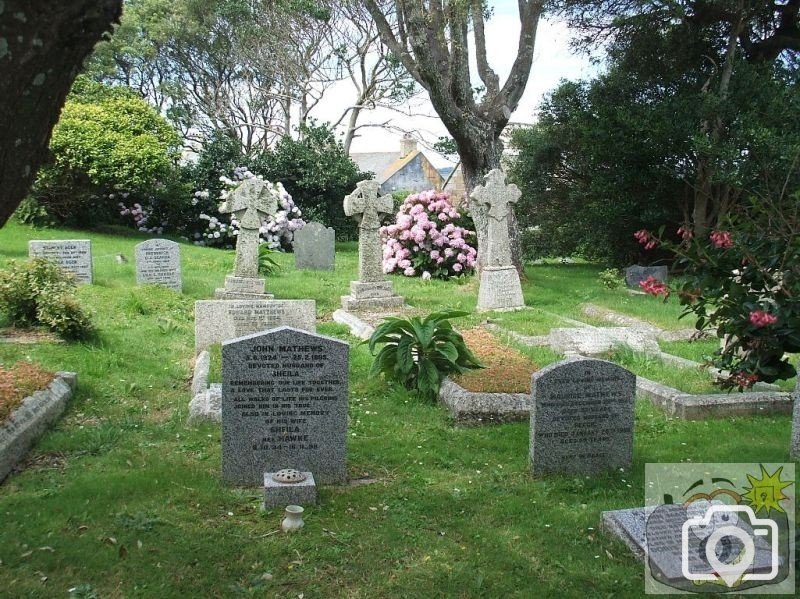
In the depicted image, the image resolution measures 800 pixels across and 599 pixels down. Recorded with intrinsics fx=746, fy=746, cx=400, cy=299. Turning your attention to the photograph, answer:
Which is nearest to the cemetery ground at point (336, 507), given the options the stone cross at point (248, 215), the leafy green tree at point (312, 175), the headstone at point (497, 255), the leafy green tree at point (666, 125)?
the stone cross at point (248, 215)

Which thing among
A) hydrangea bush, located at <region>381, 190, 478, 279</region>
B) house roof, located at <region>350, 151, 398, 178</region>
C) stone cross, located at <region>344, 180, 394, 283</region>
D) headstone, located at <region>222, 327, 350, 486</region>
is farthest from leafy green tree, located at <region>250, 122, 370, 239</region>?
house roof, located at <region>350, 151, 398, 178</region>

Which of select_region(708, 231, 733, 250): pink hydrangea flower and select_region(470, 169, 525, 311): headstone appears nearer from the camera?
select_region(708, 231, 733, 250): pink hydrangea flower

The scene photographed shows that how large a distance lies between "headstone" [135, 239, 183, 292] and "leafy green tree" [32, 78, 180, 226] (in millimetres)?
8031

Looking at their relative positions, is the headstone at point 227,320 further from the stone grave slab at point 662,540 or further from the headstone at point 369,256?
the stone grave slab at point 662,540

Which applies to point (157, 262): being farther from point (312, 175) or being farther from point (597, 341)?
point (312, 175)

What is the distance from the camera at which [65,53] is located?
293 cm

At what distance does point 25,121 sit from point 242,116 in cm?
3907

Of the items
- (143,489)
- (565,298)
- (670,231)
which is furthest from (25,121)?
(670,231)

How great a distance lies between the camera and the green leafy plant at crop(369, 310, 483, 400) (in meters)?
7.95

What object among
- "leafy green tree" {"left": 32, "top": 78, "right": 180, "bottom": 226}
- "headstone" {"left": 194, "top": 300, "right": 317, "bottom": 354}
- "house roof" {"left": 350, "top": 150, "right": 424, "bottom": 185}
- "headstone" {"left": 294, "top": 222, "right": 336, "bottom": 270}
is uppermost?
"house roof" {"left": 350, "top": 150, "right": 424, "bottom": 185}

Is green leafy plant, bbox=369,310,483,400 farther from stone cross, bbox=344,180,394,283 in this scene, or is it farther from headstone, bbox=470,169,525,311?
stone cross, bbox=344,180,394,283

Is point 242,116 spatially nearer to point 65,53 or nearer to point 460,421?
point 460,421

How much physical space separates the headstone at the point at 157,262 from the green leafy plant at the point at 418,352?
732 centimetres

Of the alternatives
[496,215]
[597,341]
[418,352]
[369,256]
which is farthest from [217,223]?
[418,352]
